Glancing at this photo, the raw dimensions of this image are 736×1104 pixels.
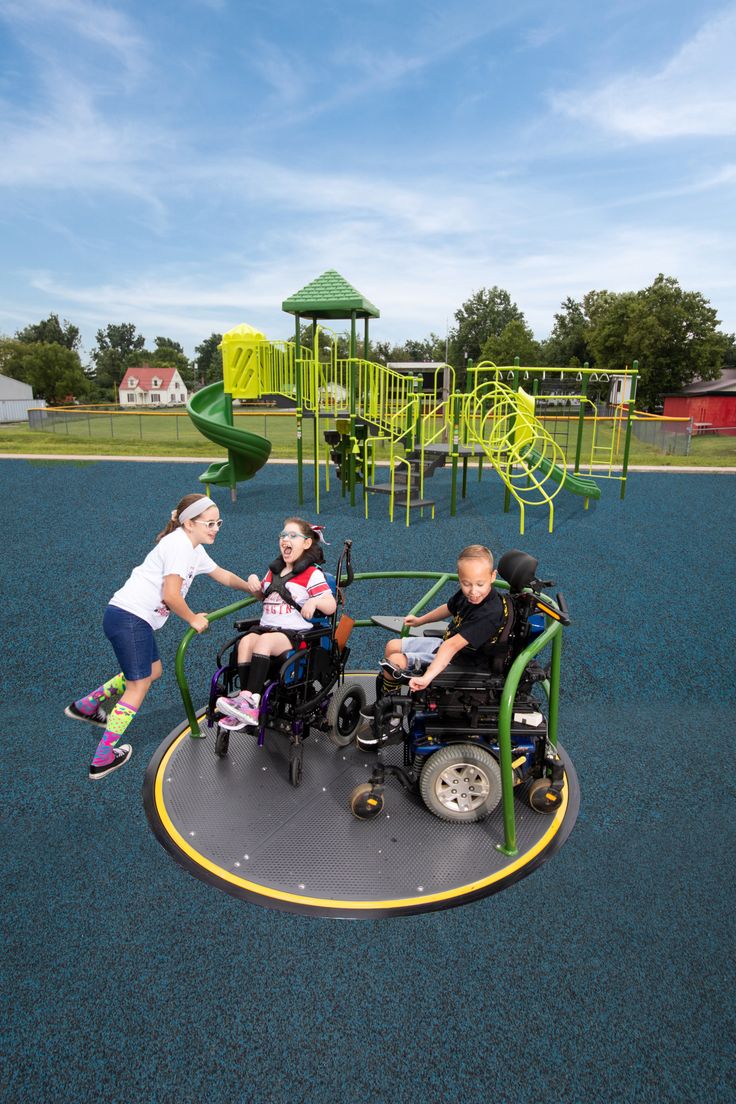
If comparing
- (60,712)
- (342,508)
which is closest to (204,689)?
(60,712)

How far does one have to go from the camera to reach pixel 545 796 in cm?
354

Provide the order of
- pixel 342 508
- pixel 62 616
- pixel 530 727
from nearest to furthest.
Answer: pixel 530 727, pixel 62 616, pixel 342 508

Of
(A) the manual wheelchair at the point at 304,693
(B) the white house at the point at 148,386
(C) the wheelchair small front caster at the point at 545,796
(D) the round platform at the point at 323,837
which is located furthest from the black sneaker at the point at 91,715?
(B) the white house at the point at 148,386

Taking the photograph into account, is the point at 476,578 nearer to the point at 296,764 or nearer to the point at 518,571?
the point at 518,571

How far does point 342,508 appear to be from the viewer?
1230 cm

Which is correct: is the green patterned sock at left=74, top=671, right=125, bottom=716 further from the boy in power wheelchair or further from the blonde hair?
the blonde hair

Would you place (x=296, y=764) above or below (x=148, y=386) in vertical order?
below

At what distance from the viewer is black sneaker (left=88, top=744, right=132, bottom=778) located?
3881mm

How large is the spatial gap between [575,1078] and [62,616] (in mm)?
5895

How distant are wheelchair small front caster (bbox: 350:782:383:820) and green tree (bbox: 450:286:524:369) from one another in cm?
8028

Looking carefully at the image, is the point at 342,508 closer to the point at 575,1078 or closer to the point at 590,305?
the point at 575,1078

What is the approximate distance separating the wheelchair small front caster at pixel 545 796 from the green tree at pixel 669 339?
44.0 m

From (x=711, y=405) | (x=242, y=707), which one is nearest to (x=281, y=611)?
(x=242, y=707)

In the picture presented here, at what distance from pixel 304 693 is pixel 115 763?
1236 millimetres
